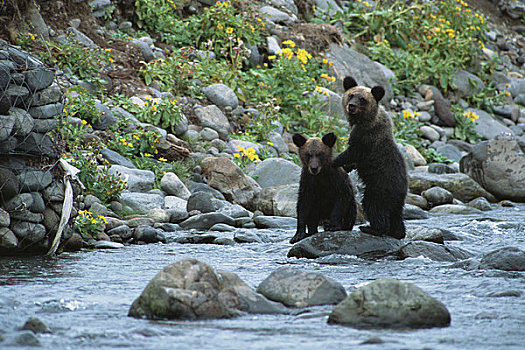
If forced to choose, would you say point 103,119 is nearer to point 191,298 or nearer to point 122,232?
point 122,232

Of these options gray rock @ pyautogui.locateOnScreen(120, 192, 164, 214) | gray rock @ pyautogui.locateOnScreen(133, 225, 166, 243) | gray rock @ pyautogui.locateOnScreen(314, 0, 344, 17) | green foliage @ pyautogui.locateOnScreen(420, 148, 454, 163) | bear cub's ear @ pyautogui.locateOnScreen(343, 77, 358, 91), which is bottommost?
gray rock @ pyautogui.locateOnScreen(133, 225, 166, 243)

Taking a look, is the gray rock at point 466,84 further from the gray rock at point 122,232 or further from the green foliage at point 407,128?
the gray rock at point 122,232

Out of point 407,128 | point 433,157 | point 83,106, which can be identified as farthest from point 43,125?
point 407,128

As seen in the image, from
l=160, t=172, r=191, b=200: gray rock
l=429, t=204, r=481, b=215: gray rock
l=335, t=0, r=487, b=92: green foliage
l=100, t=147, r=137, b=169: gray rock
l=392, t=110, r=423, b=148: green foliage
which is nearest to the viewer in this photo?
l=100, t=147, r=137, b=169: gray rock

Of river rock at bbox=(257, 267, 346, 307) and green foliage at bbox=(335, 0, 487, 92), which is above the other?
green foliage at bbox=(335, 0, 487, 92)

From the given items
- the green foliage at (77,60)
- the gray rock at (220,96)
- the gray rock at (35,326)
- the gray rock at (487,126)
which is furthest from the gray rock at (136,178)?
the gray rock at (487,126)

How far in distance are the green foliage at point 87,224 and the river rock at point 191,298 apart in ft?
11.0

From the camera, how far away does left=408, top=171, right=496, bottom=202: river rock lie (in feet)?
41.9

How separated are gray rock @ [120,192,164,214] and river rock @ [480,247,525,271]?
4860 mm

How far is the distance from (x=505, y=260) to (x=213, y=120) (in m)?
7.39

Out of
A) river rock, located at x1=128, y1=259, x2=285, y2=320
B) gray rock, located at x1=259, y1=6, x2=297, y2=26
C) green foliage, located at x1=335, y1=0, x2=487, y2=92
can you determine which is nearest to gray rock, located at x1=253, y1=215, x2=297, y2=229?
river rock, located at x1=128, y1=259, x2=285, y2=320

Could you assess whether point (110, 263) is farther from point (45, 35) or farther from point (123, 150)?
point (45, 35)

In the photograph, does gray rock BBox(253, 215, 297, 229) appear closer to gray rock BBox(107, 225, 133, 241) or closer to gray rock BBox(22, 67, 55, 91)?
gray rock BBox(107, 225, 133, 241)

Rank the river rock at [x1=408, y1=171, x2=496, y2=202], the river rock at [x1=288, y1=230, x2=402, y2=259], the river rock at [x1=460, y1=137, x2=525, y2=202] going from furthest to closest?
the river rock at [x1=460, y1=137, x2=525, y2=202]
the river rock at [x1=408, y1=171, x2=496, y2=202]
the river rock at [x1=288, y1=230, x2=402, y2=259]
